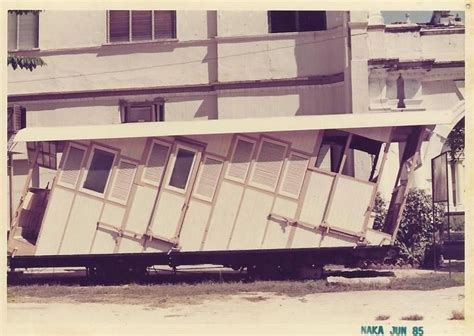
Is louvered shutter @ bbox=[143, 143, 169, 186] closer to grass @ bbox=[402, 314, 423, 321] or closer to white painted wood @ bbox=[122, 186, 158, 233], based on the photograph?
white painted wood @ bbox=[122, 186, 158, 233]

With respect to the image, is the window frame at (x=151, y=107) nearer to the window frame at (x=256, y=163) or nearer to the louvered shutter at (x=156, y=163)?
the louvered shutter at (x=156, y=163)

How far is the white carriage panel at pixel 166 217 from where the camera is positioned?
10570 millimetres

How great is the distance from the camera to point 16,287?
10633mm

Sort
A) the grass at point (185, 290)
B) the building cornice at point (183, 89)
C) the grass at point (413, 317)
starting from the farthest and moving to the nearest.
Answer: the building cornice at point (183, 89), the grass at point (185, 290), the grass at point (413, 317)

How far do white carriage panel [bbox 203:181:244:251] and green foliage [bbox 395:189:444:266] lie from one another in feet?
13.4

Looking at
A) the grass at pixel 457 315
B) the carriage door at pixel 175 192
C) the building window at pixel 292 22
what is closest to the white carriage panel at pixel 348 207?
the carriage door at pixel 175 192

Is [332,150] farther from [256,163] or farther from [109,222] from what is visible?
[109,222]

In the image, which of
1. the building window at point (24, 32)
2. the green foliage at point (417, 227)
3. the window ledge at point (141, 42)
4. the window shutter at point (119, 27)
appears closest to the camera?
the green foliage at point (417, 227)

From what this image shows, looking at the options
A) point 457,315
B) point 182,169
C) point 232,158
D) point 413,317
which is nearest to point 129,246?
point 182,169

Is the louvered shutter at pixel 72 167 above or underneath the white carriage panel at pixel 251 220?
above

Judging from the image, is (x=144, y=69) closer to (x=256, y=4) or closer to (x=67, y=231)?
A: (x=67, y=231)

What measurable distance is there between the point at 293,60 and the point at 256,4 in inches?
279

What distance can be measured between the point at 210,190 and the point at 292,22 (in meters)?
6.41

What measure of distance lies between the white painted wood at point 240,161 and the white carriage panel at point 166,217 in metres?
0.96
